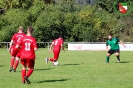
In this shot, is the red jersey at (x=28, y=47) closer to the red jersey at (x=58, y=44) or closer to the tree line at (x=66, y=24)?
the red jersey at (x=58, y=44)

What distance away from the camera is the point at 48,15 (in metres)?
59.7

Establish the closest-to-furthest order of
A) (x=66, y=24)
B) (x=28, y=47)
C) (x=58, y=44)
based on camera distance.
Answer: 1. (x=28, y=47)
2. (x=58, y=44)
3. (x=66, y=24)

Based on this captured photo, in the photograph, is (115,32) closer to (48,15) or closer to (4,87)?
(48,15)

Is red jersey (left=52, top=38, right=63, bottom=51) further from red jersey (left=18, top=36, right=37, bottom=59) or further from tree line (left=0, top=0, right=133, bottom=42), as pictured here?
tree line (left=0, top=0, right=133, bottom=42)

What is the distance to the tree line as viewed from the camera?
5828 cm

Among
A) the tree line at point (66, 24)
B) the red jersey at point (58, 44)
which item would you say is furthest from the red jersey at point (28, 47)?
the tree line at point (66, 24)

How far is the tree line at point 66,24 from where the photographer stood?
58281 mm

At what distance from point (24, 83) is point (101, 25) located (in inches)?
2035

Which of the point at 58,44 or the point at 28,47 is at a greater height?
the point at 28,47

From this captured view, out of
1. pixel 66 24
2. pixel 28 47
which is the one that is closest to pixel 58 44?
pixel 28 47

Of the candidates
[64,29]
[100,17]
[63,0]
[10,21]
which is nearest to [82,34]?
[64,29]

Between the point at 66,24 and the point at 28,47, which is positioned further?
the point at 66,24

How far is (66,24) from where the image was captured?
200 feet

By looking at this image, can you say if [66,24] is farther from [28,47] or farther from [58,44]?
Result: [28,47]
